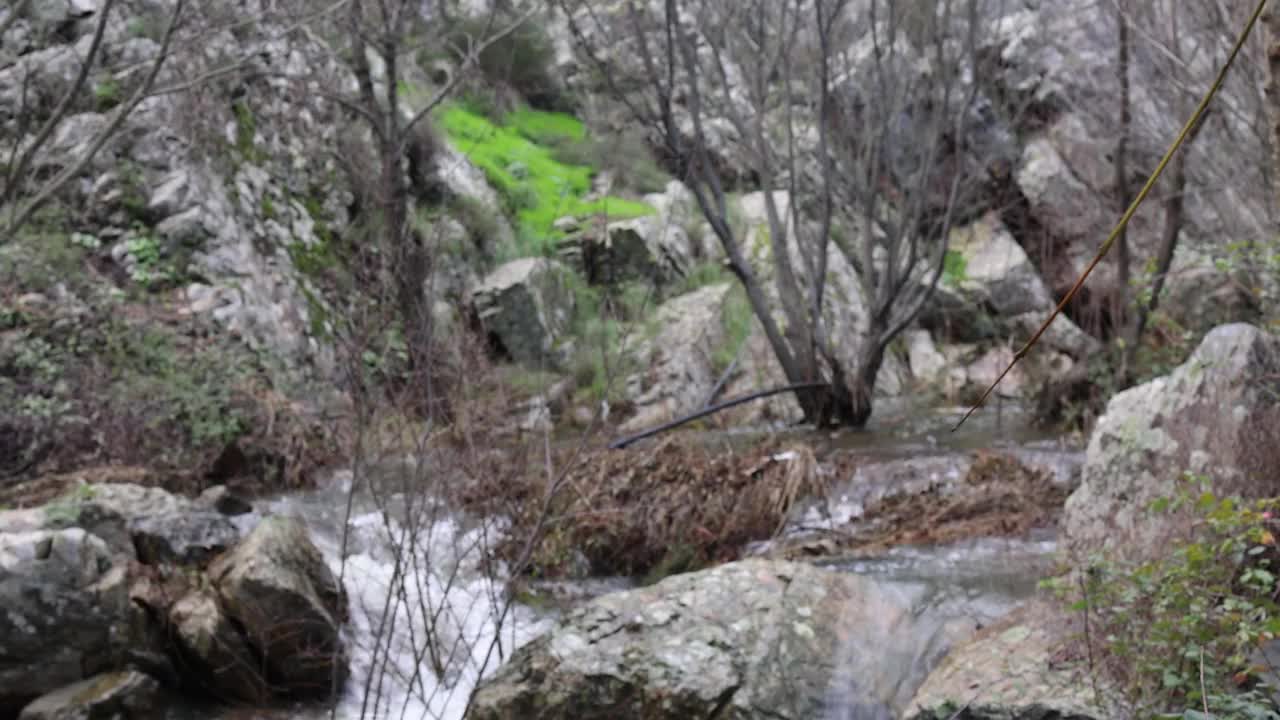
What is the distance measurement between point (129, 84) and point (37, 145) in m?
6.69

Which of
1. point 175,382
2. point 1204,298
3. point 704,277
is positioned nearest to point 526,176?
point 704,277

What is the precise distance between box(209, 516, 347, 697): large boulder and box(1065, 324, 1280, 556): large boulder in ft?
10.2

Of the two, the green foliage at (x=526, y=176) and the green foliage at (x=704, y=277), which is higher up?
the green foliage at (x=526, y=176)

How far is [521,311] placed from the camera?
1209 centimetres

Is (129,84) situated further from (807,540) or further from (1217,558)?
(1217,558)

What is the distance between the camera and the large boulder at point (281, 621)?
4.18 meters

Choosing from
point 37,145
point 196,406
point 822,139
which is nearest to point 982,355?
point 822,139

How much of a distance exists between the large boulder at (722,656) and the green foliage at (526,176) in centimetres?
955

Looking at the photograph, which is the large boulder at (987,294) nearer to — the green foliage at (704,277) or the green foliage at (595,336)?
the green foliage at (704,277)

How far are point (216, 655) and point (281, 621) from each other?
11.4 inches

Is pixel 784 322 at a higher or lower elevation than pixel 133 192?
lower

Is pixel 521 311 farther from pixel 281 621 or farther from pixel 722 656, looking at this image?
pixel 722 656

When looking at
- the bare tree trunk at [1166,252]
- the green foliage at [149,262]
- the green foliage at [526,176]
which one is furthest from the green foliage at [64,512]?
the green foliage at [526,176]

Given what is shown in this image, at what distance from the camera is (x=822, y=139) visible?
831 cm
